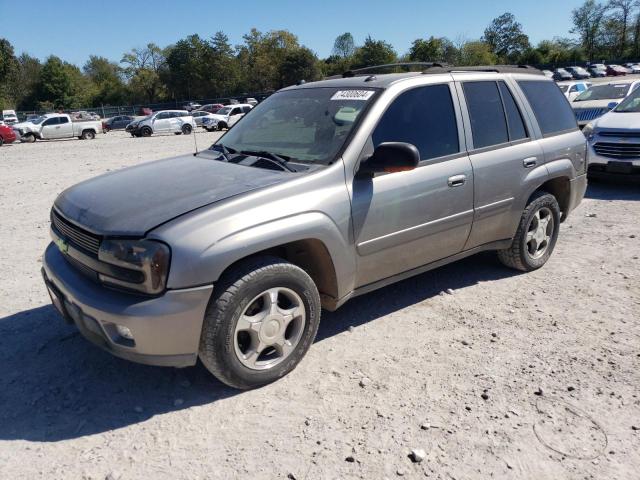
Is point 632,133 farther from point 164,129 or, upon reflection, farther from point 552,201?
point 164,129

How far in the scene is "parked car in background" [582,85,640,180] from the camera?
26.9ft

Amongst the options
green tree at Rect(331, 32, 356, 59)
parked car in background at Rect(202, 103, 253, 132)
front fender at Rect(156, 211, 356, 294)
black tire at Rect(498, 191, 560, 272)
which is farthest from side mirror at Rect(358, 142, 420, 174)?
green tree at Rect(331, 32, 356, 59)

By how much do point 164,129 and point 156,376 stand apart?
30.5 meters

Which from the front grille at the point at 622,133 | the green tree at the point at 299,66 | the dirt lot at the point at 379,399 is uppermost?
the green tree at the point at 299,66

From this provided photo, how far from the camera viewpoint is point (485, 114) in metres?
4.25

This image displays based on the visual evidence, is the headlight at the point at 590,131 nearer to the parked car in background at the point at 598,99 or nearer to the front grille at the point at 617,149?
the front grille at the point at 617,149

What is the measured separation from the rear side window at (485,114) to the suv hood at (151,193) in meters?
1.77

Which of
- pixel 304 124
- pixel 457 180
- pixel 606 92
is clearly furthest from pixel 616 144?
pixel 304 124

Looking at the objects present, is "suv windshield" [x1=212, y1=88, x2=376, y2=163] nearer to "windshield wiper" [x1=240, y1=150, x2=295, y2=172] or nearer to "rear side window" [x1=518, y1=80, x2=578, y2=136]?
"windshield wiper" [x1=240, y1=150, x2=295, y2=172]

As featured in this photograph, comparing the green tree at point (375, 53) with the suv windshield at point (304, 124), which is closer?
the suv windshield at point (304, 124)

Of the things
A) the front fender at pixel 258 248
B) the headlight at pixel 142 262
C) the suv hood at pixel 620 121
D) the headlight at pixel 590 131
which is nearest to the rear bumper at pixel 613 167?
the headlight at pixel 590 131

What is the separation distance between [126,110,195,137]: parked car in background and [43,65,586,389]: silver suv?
1134 inches

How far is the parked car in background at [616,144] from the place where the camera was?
323 inches

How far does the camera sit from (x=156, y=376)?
3299 mm
